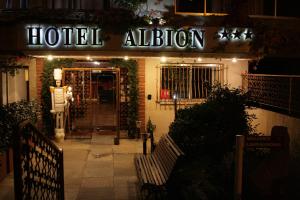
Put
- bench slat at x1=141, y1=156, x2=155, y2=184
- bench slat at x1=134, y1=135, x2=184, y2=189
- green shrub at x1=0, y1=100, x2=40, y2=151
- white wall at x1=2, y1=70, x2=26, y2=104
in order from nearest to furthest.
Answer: bench slat at x1=134, y1=135, x2=184, y2=189 < bench slat at x1=141, y1=156, x2=155, y2=184 < green shrub at x1=0, y1=100, x2=40, y2=151 < white wall at x1=2, y1=70, x2=26, y2=104

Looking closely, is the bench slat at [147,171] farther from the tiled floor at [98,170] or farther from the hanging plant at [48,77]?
the hanging plant at [48,77]

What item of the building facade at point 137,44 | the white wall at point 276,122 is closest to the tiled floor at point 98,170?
the building facade at point 137,44

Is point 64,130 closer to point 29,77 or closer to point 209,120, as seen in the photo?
point 29,77

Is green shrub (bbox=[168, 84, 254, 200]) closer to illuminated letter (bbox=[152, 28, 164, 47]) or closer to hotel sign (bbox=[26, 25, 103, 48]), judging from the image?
illuminated letter (bbox=[152, 28, 164, 47])

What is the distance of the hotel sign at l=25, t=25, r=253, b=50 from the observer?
32.8 ft

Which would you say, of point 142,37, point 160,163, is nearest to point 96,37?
point 142,37

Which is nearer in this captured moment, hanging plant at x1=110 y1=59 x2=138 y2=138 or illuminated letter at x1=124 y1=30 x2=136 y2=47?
illuminated letter at x1=124 y1=30 x2=136 y2=47

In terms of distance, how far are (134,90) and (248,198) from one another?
7926mm

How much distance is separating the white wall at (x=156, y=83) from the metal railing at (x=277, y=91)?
91 cm

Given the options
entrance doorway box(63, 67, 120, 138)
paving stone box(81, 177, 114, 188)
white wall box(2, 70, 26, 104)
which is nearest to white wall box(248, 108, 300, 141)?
paving stone box(81, 177, 114, 188)

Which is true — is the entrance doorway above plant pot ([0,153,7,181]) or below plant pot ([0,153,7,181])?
above

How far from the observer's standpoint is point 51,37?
10.0 m

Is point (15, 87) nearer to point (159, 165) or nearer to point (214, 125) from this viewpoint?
point (159, 165)

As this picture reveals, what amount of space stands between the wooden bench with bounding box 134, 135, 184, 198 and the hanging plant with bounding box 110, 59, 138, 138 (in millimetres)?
4057
